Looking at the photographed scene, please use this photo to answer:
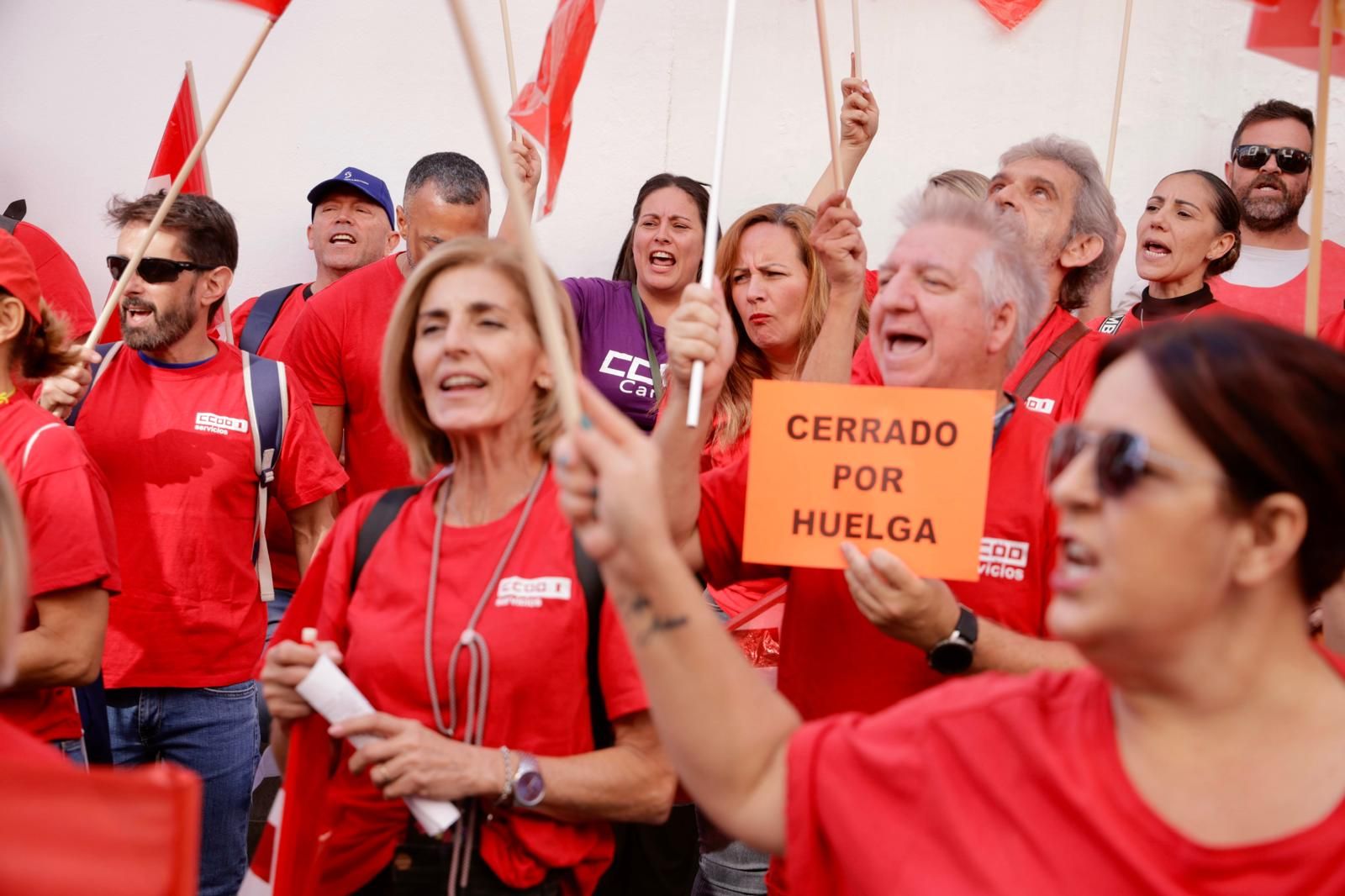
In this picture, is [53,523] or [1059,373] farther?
[1059,373]

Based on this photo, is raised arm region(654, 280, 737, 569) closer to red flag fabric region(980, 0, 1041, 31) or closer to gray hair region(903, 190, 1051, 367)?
gray hair region(903, 190, 1051, 367)

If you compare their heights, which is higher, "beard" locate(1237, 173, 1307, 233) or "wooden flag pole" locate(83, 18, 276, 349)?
"beard" locate(1237, 173, 1307, 233)

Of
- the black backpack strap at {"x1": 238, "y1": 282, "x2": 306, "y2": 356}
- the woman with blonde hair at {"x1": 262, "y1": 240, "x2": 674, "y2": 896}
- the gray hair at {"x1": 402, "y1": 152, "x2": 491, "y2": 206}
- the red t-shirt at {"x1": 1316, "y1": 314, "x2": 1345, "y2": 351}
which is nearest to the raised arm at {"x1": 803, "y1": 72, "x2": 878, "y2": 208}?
the red t-shirt at {"x1": 1316, "y1": 314, "x2": 1345, "y2": 351}

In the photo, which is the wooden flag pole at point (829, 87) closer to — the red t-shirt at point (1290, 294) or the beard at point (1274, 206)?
the red t-shirt at point (1290, 294)

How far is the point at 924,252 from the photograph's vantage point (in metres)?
2.91

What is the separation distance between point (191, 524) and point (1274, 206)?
4338 millimetres

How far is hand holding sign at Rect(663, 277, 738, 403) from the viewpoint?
257 centimetres

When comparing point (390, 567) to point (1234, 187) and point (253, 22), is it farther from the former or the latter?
point (253, 22)

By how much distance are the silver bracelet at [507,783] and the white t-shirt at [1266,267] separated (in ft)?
14.0

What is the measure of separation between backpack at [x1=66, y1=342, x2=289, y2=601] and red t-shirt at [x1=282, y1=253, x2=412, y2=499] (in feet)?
2.14

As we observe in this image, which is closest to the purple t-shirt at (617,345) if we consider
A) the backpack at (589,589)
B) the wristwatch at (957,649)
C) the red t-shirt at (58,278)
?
the red t-shirt at (58,278)

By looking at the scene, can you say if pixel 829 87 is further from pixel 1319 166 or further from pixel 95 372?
pixel 95 372

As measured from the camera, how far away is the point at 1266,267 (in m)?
5.78

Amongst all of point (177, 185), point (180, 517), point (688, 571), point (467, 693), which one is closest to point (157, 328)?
point (180, 517)
